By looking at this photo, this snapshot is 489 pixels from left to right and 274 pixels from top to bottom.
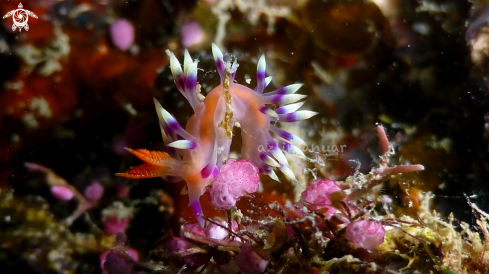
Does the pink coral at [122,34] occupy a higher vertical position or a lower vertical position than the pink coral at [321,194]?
higher

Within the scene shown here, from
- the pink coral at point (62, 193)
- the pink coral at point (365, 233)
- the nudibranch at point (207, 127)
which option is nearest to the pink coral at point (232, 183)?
the nudibranch at point (207, 127)

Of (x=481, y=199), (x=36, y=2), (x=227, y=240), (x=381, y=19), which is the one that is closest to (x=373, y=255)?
(x=227, y=240)

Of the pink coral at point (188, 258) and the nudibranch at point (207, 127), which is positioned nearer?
the pink coral at point (188, 258)

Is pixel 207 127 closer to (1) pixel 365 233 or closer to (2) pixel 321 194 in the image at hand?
(2) pixel 321 194

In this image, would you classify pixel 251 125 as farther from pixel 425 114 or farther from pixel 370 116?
pixel 425 114

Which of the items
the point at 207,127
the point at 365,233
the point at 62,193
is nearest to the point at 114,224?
the point at 62,193

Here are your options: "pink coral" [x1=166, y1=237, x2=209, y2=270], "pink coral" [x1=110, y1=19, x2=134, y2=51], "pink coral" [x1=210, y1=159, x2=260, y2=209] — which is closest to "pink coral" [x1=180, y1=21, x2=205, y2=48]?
"pink coral" [x1=110, y1=19, x2=134, y2=51]

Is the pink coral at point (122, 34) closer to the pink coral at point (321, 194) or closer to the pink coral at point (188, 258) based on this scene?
the pink coral at point (188, 258)
